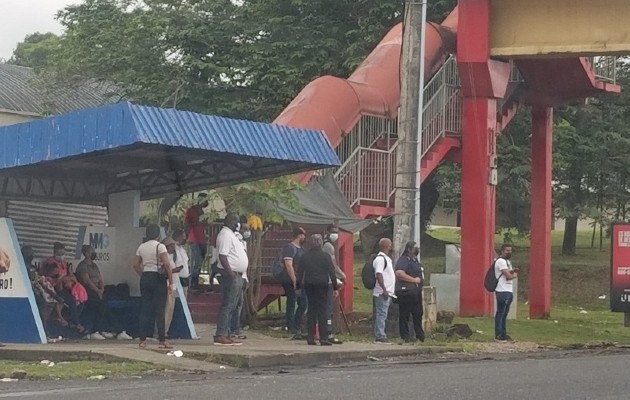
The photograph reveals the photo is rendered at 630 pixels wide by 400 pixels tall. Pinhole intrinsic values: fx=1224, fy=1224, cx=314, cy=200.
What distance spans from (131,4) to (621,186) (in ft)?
55.4

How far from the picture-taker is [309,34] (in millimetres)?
33625

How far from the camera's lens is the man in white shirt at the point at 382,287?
734 inches

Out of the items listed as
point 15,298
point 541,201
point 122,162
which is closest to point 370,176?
point 541,201

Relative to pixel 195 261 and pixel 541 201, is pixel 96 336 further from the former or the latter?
pixel 541 201

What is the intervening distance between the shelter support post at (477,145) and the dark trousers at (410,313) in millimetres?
6132

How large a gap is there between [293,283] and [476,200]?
7.53m

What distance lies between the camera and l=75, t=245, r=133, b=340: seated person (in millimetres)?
17438

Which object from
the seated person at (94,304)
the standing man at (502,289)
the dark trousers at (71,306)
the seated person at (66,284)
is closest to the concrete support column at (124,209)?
the seated person at (94,304)

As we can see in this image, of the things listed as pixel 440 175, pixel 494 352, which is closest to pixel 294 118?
pixel 494 352

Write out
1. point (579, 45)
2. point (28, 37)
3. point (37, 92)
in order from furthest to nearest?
1. point (28, 37)
2. point (37, 92)
3. point (579, 45)

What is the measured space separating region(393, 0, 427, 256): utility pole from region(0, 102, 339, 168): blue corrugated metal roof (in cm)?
286

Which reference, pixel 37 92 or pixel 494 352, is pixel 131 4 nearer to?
pixel 37 92

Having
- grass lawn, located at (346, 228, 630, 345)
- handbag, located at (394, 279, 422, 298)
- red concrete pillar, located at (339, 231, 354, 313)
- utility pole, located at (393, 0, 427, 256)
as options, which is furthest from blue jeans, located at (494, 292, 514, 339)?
red concrete pillar, located at (339, 231, 354, 313)

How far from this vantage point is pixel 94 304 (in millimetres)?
17734
